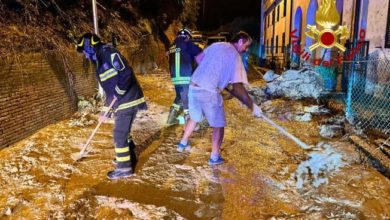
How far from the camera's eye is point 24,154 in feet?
15.6

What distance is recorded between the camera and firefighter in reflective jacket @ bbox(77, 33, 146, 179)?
3781mm

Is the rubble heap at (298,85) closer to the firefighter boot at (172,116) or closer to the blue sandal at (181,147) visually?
the firefighter boot at (172,116)

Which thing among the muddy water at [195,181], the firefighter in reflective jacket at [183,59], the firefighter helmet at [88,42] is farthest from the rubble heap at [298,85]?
Answer: the firefighter helmet at [88,42]

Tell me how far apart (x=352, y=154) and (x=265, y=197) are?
187 centimetres

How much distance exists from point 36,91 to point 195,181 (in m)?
3.44

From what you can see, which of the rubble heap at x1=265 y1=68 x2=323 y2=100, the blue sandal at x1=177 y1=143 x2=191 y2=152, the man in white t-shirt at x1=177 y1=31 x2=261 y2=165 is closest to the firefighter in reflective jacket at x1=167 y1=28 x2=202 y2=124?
the blue sandal at x1=177 y1=143 x2=191 y2=152

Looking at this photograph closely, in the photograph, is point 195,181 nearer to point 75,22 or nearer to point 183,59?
point 183,59

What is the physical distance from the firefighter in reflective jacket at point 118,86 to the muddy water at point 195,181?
0.88 ft

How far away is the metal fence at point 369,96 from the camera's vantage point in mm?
5840

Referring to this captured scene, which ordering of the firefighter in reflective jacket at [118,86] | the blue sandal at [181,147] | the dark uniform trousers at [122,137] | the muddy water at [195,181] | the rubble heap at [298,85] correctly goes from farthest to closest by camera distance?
the rubble heap at [298,85]
the blue sandal at [181,147]
the dark uniform trousers at [122,137]
the firefighter in reflective jacket at [118,86]
the muddy water at [195,181]

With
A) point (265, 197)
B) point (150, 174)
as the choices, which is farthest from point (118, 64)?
point (265, 197)

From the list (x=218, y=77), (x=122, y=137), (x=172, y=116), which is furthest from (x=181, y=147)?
(x=172, y=116)

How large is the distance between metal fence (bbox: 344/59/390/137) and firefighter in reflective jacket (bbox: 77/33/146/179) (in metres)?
3.50

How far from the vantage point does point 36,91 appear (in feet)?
18.7
